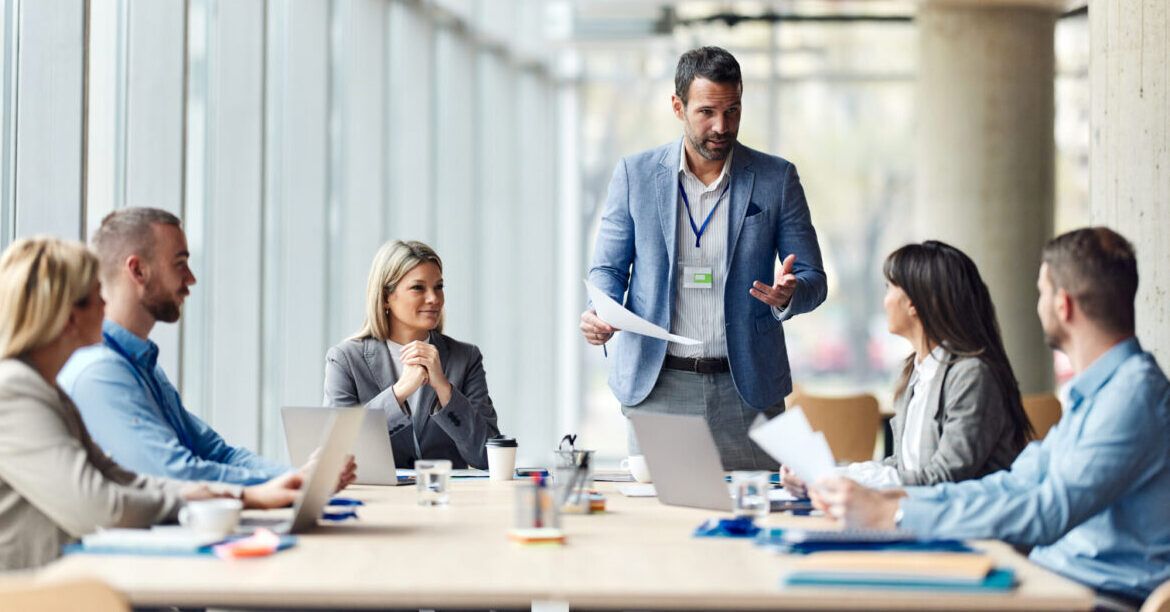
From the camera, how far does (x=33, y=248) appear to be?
2559 mm

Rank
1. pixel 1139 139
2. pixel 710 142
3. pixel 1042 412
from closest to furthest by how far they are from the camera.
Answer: pixel 710 142 < pixel 1139 139 < pixel 1042 412

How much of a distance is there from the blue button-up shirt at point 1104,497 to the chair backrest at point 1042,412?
3.83 m

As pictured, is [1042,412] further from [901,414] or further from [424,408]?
[424,408]

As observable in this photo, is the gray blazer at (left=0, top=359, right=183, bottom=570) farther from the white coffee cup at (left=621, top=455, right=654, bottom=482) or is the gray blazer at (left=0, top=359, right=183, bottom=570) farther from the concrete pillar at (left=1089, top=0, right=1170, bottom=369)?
the concrete pillar at (left=1089, top=0, right=1170, bottom=369)

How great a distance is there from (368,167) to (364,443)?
158 inches

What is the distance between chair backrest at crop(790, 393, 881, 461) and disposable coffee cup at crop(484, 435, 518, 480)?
376 cm

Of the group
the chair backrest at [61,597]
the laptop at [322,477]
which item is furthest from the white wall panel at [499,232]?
the chair backrest at [61,597]

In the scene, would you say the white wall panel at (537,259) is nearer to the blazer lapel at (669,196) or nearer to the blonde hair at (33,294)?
the blazer lapel at (669,196)

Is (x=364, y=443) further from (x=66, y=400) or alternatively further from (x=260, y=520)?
(x=66, y=400)

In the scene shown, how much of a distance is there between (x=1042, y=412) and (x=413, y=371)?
3597mm

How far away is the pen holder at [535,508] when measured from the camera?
266cm

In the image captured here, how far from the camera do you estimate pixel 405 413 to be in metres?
4.10

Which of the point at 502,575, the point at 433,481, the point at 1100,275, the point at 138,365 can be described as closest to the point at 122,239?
the point at 138,365

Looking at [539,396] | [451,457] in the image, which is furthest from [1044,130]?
[451,457]
